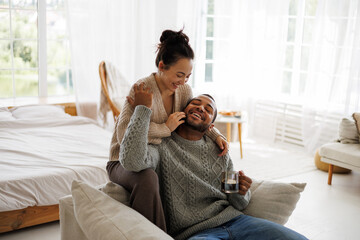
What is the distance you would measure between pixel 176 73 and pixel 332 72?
312 cm

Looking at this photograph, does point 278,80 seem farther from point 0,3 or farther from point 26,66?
point 0,3

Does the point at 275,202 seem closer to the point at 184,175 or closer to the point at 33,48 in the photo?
the point at 184,175

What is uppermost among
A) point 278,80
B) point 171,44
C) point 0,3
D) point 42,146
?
point 0,3

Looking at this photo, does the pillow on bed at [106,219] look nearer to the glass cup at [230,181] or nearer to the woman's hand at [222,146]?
the glass cup at [230,181]

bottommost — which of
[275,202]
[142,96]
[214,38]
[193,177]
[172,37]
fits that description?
[275,202]

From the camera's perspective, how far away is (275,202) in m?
1.96

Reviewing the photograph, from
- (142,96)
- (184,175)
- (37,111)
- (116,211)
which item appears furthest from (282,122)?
(116,211)

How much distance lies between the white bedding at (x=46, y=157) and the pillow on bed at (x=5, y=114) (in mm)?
42

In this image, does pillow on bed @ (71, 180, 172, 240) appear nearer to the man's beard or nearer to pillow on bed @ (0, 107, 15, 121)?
the man's beard

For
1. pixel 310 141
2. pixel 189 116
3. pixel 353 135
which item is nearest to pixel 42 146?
pixel 189 116

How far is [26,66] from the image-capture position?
4.82 meters

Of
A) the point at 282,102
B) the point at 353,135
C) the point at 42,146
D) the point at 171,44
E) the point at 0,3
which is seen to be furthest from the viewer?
the point at 282,102

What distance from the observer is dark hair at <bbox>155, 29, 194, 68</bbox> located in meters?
1.96

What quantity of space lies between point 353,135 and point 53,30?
138 inches
